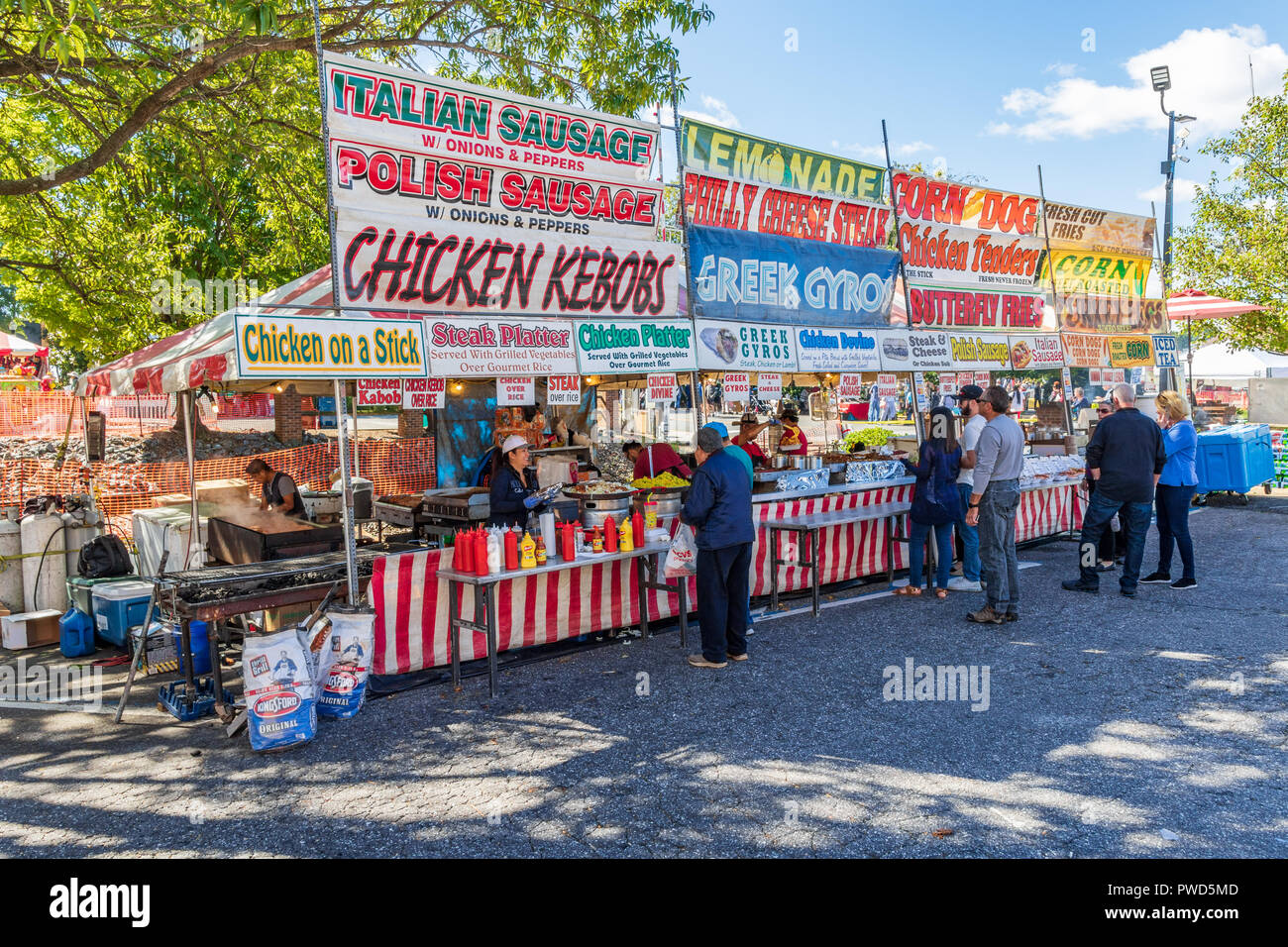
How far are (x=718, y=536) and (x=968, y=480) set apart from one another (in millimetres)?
3911

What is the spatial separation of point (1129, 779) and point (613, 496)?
471 cm

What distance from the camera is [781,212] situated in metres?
10.3

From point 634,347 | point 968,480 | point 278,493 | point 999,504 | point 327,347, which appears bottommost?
point 999,504

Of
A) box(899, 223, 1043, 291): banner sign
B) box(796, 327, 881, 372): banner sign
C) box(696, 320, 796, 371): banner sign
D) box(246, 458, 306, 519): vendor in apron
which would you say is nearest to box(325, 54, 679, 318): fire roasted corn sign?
box(696, 320, 796, 371): banner sign

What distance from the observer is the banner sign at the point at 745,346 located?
30.3 ft

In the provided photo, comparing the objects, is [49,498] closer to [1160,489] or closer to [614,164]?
[614,164]

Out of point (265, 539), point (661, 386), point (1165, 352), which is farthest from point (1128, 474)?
point (265, 539)

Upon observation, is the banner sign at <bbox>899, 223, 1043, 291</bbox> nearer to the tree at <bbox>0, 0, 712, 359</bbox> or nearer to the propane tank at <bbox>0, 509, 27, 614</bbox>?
the tree at <bbox>0, 0, 712, 359</bbox>

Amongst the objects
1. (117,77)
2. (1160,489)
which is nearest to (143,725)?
(117,77)

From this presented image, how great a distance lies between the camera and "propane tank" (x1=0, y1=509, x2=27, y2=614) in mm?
9164

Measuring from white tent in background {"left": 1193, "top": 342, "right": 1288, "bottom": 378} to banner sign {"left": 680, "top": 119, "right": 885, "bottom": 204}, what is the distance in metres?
16.7

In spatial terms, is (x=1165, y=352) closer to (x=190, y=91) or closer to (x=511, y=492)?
(x=511, y=492)

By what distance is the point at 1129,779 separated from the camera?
4914 mm

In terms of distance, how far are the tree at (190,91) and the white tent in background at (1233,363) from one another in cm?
1965
